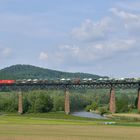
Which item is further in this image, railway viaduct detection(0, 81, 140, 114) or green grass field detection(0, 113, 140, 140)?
railway viaduct detection(0, 81, 140, 114)

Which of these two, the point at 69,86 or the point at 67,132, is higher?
the point at 69,86

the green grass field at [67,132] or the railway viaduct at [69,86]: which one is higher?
the railway viaduct at [69,86]

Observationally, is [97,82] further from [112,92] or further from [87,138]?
[87,138]

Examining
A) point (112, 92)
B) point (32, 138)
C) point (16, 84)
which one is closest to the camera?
point (32, 138)

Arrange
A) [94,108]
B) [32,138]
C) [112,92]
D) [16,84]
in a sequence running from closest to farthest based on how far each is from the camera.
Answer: [32,138], [112,92], [16,84], [94,108]

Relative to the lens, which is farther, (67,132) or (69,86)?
(69,86)

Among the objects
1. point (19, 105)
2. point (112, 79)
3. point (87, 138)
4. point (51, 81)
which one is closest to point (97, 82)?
point (112, 79)

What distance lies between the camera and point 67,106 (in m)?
166

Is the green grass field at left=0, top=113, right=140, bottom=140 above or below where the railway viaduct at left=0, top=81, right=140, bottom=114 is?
below

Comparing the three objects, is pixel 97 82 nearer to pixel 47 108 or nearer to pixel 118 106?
pixel 118 106

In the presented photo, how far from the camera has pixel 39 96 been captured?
182250 millimetres

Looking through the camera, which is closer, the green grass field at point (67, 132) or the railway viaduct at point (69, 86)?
the green grass field at point (67, 132)

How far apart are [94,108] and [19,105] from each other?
35533mm

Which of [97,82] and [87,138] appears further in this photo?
[97,82]
